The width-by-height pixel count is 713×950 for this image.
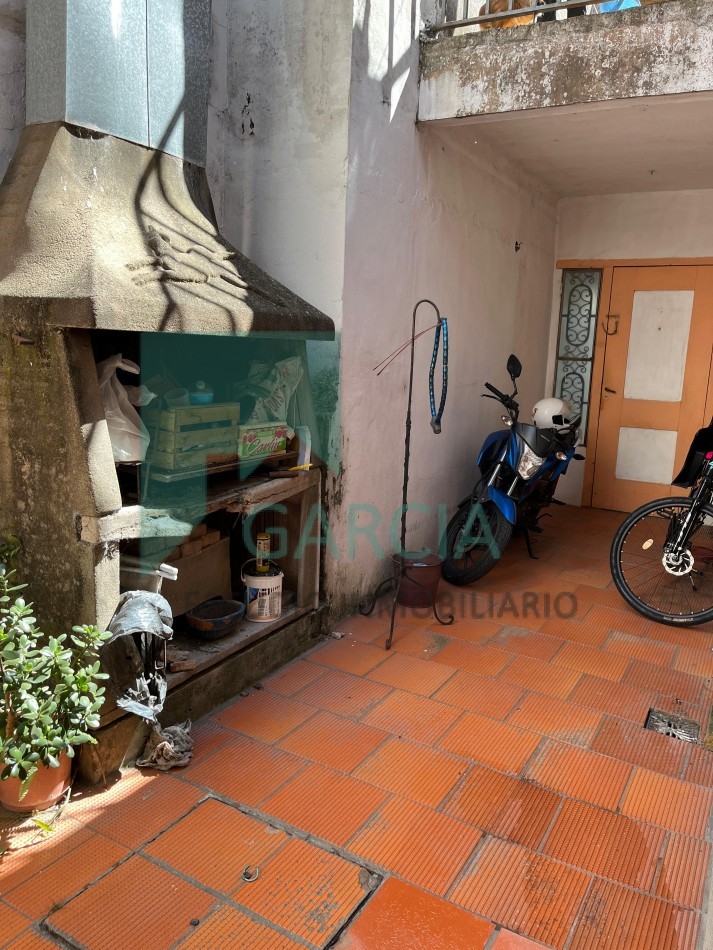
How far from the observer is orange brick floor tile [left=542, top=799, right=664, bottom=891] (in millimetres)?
2385

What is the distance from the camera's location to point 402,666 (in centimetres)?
376

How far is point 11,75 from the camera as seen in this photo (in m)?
2.83

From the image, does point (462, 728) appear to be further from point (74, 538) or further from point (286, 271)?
point (286, 271)

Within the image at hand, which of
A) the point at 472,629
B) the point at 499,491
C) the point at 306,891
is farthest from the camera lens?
the point at 499,491

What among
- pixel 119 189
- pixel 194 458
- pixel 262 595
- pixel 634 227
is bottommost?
pixel 262 595

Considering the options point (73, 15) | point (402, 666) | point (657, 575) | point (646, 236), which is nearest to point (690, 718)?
point (402, 666)

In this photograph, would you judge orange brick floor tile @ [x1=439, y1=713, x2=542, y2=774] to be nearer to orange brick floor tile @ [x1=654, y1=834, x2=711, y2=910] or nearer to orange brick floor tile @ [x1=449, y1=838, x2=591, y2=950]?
orange brick floor tile @ [x1=449, y1=838, x2=591, y2=950]

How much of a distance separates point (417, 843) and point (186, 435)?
1.76 meters

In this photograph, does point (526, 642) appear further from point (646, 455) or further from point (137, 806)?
point (646, 455)

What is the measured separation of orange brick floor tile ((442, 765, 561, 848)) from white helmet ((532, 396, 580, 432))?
112 inches

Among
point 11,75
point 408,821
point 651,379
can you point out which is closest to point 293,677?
point 408,821

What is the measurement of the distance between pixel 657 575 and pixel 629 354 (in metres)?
2.30

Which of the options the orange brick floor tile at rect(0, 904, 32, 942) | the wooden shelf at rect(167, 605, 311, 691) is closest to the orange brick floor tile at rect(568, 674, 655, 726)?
the wooden shelf at rect(167, 605, 311, 691)

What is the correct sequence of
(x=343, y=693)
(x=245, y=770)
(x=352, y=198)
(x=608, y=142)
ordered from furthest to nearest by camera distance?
1. (x=608, y=142)
2. (x=352, y=198)
3. (x=343, y=693)
4. (x=245, y=770)
